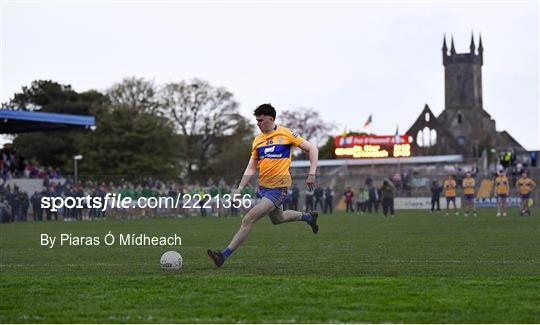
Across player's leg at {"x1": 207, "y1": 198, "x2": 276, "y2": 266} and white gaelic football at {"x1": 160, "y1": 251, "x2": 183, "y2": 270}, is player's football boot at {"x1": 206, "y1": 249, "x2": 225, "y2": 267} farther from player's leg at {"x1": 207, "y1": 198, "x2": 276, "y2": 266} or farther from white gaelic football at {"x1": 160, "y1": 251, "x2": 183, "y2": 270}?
white gaelic football at {"x1": 160, "y1": 251, "x2": 183, "y2": 270}

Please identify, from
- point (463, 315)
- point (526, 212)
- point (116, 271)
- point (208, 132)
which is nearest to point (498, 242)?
point (116, 271)

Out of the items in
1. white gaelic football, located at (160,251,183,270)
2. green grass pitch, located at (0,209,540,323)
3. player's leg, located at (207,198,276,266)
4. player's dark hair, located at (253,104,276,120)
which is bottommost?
green grass pitch, located at (0,209,540,323)

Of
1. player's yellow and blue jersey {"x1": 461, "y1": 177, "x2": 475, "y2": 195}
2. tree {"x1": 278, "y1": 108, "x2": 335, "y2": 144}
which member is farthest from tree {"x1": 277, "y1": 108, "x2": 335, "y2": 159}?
player's yellow and blue jersey {"x1": 461, "y1": 177, "x2": 475, "y2": 195}

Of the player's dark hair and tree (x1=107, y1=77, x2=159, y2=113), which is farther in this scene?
tree (x1=107, y1=77, x2=159, y2=113)

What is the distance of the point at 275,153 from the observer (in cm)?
1403

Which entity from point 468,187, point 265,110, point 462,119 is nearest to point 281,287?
point 265,110

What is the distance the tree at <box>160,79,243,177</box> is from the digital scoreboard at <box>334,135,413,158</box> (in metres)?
36.9

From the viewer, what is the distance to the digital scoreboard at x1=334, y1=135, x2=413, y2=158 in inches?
2689

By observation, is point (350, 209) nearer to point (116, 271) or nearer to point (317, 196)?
point (317, 196)

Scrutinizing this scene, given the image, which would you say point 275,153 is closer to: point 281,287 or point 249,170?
point 249,170

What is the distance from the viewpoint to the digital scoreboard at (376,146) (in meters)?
68.3

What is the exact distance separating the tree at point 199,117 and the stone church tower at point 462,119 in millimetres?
40925

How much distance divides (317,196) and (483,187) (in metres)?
13.2

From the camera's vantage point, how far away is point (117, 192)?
154 ft
